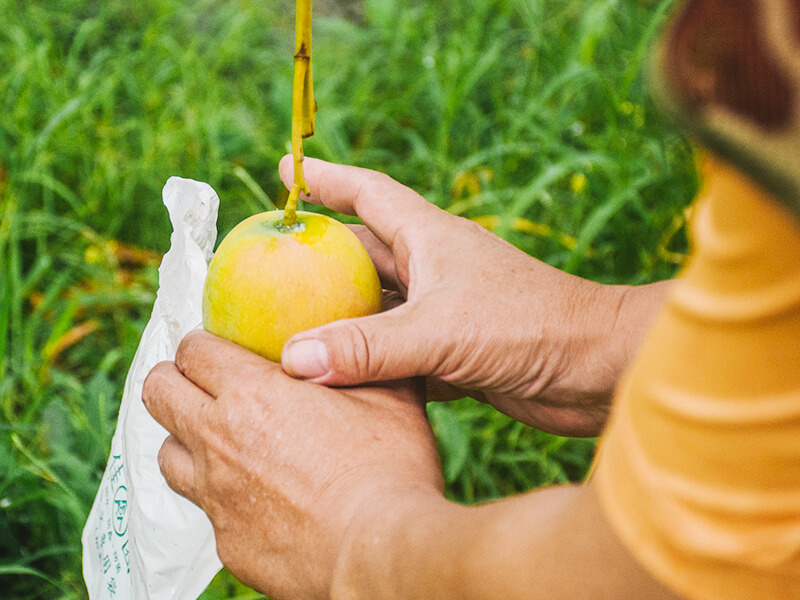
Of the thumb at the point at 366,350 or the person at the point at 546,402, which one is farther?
the thumb at the point at 366,350

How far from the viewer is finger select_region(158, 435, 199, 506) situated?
97 centimetres

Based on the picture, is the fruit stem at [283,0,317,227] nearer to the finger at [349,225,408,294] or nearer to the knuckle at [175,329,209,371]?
the knuckle at [175,329,209,371]

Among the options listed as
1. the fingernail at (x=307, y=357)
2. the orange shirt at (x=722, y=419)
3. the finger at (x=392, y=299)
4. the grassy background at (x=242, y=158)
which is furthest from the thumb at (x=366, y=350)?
the grassy background at (x=242, y=158)

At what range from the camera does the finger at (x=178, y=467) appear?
0.97 meters

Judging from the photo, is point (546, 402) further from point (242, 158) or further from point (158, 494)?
point (242, 158)

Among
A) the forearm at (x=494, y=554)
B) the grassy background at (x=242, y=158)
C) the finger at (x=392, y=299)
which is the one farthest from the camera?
the grassy background at (x=242, y=158)

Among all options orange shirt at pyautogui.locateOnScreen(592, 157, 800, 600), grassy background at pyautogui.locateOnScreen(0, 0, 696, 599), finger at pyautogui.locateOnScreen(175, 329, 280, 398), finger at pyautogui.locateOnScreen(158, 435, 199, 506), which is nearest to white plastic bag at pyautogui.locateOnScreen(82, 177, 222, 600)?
finger at pyautogui.locateOnScreen(158, 435, 199, 506)

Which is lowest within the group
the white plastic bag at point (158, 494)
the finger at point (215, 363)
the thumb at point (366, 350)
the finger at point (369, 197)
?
the white plastic bag at point (158, 494)

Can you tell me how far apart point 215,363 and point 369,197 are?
393mm

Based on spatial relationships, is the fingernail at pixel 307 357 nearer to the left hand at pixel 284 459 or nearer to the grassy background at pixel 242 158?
the left hand at pixel 284 459

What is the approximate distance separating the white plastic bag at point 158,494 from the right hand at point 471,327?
206mm

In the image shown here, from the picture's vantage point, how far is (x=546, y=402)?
118cm

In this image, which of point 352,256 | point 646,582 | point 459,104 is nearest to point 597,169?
point 459,104

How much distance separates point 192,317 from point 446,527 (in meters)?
0.63
